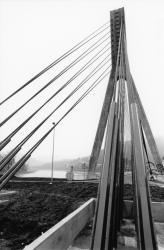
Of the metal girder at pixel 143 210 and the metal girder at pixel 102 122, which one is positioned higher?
the metal girder at pixel 102 122

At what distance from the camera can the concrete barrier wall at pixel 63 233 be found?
2.43 meters

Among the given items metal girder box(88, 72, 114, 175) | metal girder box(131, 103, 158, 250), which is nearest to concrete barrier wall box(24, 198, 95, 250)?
metal girder box(131, 103, 158, 250)

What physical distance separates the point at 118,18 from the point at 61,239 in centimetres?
1019

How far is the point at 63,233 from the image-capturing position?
10.1 feet

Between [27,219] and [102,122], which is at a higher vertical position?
[102,122]

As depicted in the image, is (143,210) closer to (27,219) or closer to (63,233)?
(63,233)

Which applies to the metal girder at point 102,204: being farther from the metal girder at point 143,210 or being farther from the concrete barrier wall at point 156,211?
the concrete barrier wall at point 156,211

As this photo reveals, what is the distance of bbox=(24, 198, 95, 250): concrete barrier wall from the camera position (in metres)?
2.43

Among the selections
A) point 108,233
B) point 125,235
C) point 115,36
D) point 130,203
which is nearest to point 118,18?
point 115,36

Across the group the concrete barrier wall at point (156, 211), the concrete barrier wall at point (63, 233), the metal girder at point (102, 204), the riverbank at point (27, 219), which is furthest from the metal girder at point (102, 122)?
the metal girder at point (102, 204)

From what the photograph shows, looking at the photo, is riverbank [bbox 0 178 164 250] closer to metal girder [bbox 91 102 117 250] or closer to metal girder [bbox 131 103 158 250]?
metal girder [bbox 91 102 117 250]

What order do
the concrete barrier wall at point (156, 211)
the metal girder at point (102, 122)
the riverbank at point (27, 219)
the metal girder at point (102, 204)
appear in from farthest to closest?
the metal girder at point (102, 122) → the concrete barrier wall at point (156, 211) → the riverbank at point (27, 219) → the metal girder at point (102, 204)

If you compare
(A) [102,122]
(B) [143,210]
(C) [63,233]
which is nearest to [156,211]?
(C) [63,233]

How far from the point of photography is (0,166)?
2.56 meters
